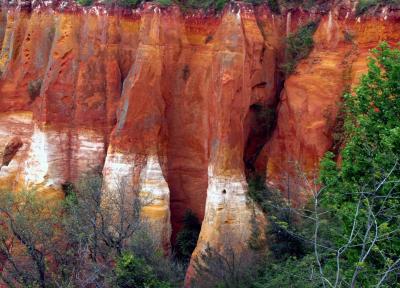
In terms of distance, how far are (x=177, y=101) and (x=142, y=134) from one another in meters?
1.71

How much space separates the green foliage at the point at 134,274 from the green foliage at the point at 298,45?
689 cm

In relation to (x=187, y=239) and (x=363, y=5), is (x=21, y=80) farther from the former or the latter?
(x=363, y=5)

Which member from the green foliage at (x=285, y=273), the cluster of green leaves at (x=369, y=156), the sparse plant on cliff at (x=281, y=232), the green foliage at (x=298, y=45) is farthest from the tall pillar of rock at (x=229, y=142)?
the cluster of green leaves at (x=369, y=156)

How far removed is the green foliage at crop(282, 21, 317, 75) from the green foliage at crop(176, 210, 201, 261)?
5518 mm

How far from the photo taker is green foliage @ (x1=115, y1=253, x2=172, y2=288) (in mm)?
13259

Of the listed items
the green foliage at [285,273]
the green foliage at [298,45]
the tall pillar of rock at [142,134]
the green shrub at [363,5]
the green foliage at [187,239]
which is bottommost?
the green foliage at [187,239]

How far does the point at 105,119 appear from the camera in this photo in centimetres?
1819

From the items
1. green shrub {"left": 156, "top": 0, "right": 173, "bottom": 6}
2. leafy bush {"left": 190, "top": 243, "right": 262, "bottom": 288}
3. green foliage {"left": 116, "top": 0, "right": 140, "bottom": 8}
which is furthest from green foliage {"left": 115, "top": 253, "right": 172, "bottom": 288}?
green foliage {"left": 116, "top": 0, "right": 140, "bottom": 8}

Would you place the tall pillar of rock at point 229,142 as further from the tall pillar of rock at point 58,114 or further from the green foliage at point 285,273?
the tall pillar of rock at point 58,114

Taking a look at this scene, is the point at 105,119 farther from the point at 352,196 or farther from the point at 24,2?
the point at 352,196

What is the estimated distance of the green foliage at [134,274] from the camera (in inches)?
522

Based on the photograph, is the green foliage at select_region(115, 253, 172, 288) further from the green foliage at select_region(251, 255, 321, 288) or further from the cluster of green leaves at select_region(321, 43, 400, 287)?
the cluster of green leaves at select_region(321, 43, 400, 287)

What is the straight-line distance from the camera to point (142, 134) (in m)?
16.6

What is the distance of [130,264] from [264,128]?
6009 millimetres
